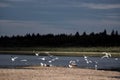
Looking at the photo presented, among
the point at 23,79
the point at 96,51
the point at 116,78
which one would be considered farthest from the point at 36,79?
A: the point at 96,51

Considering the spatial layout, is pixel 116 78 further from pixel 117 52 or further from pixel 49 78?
pixel 117 52

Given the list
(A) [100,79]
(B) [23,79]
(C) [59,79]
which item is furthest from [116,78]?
(B) [23,79]

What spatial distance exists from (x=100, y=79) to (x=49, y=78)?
4.76 meters

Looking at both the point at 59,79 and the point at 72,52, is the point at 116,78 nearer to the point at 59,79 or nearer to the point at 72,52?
the point at 59,79

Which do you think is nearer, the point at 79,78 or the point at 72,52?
the point at 79,78

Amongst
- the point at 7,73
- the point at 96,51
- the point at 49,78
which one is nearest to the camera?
the point at 49,78

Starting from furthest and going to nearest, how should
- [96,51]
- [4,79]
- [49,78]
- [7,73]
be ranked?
[96,51] < [7,73] < [49,78] < [4,79]

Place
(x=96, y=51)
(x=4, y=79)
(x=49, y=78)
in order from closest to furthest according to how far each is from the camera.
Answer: (x=4, y=79), (x=49, y=78), (x=96, y=51)

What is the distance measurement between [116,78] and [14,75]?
9.45 meters

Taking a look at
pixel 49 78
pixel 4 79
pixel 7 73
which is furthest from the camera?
pixel 7 73

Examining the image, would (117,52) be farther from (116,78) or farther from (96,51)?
(116,78)

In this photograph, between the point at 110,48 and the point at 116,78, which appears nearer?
the point at 116,78

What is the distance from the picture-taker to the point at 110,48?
159m

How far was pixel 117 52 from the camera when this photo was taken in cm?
15575
